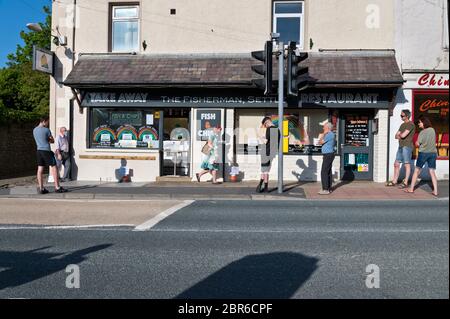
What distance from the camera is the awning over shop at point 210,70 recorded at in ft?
42.9

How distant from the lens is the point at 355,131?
14.1 metres

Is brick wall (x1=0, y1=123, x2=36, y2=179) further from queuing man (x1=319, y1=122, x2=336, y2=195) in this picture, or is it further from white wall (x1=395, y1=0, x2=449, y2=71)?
white wall (x1=395, y1=0, x2=449, y2=71)

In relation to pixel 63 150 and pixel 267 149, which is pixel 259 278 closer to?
pixel 267 149

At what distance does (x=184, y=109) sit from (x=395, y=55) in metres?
6.53

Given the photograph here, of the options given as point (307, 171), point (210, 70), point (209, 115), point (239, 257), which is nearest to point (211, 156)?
point (209, 115)

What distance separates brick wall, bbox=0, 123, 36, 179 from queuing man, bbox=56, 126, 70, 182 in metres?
3.26

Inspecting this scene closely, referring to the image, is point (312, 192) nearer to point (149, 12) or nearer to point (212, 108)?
point (212, 108)

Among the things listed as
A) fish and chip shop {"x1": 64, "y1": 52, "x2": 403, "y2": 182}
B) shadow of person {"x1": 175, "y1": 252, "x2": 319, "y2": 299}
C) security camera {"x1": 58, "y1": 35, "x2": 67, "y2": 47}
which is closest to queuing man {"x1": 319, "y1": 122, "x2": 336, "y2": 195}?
fish and chip shop {"x1": 64, "y1": 52, "x2": 403, "y2": 182}

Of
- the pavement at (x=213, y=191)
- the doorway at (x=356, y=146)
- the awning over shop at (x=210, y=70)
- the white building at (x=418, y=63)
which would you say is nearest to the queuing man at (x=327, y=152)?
the pavement at (x=213, y=191)

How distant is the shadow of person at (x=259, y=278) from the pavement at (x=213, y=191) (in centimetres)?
565

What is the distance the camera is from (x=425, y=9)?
13.5m
